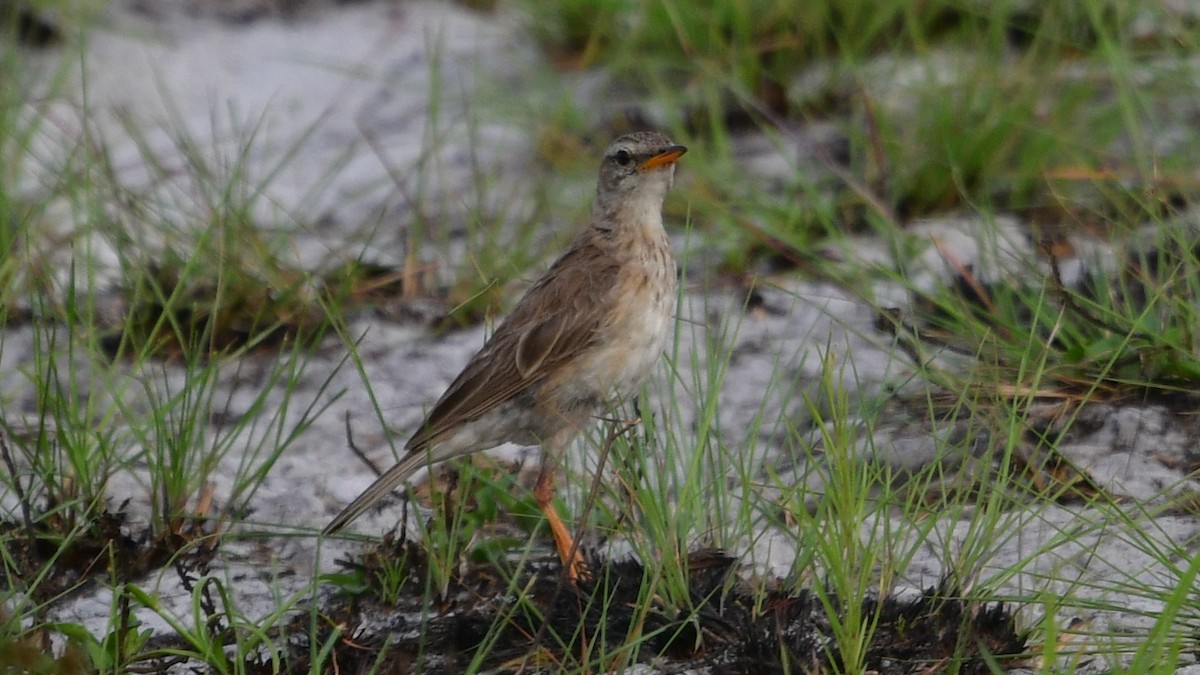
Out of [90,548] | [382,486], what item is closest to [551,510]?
[382,486]

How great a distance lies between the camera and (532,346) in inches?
174

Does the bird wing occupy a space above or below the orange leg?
above

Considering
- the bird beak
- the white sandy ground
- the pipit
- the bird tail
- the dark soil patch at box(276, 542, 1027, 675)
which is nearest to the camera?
the dark soil patch at box(276, 542, 1027, 675)

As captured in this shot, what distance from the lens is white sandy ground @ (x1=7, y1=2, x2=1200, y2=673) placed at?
149 inches

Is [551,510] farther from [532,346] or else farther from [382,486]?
[532,346]

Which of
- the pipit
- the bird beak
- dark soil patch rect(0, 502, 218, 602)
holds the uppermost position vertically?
the bird beak

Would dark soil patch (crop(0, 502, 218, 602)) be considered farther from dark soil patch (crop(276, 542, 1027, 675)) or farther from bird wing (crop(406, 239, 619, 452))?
bird wing (crop(406, 239, 619, 452))

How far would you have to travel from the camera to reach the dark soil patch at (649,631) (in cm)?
332

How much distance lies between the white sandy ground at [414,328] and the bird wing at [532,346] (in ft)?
1.00

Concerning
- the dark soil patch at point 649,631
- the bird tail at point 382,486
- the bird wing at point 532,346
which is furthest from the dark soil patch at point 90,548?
the bird wing at point 532,346

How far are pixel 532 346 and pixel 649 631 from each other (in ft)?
3.77

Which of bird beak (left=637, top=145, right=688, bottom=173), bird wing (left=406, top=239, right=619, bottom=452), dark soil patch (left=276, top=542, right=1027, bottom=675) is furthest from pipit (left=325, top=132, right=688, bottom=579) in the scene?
dark soil patch (left=276, top=542, right=1027, bottom=675)

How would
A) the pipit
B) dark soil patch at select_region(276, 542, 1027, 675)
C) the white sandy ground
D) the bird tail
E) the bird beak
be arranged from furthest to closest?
the bird beak < the pipit < the bird tail < the white sandy ground < dark soil patch at select_region(276, 542, 1027, 675)

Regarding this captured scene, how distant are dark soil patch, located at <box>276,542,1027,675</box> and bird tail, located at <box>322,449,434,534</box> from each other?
254mm
